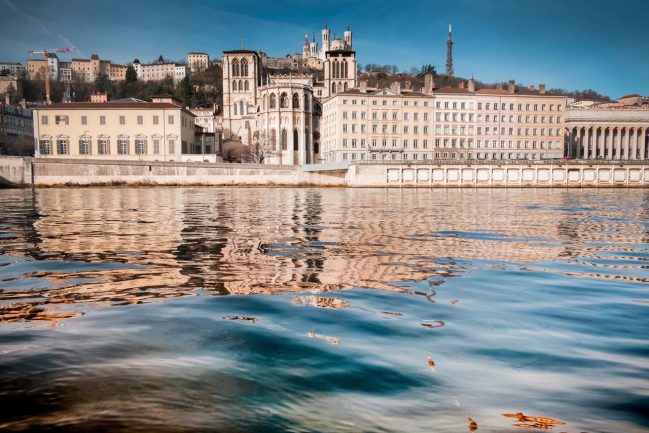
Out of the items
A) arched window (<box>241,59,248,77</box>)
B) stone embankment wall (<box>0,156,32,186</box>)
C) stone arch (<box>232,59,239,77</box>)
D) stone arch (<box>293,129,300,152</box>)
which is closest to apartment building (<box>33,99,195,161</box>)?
stone embankment wall (<box>0,156,32,186</box>)

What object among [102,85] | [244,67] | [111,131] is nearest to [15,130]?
[102,85]

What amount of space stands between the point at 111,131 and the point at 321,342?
77.5 meters

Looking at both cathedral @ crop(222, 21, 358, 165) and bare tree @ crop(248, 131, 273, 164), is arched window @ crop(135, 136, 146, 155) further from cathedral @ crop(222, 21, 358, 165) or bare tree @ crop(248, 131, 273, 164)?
cathedral @ crop(222, 21, 358, 165)

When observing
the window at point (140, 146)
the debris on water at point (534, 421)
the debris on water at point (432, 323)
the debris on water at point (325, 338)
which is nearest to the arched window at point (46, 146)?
the window at point (140, 146)

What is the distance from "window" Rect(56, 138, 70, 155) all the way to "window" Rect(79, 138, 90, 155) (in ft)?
6.26

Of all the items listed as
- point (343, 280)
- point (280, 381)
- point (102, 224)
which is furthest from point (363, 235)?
point (280, 381)

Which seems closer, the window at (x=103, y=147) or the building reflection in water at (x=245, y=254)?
the building reflection in water at (x=245, y=254)

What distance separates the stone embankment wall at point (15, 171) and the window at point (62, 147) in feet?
47.9

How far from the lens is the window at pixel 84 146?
74.8 metres

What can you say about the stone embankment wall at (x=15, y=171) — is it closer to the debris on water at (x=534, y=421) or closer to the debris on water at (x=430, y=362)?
the debris on water at (x=430, y=362)

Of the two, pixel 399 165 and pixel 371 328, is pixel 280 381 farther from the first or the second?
pixel 399 165

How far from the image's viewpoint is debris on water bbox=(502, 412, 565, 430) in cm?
300

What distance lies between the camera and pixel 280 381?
3.65m

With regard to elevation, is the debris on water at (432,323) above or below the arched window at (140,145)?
below
